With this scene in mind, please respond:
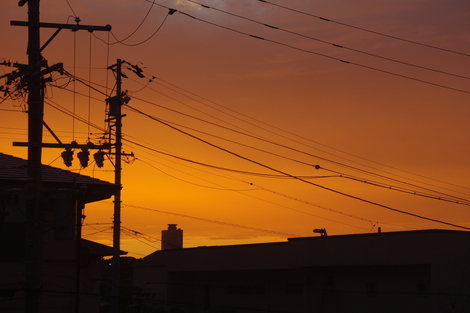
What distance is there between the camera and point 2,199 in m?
17.5

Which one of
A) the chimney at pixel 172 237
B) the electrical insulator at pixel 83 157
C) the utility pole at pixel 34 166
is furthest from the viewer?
→ the chimney at pixel 172 237

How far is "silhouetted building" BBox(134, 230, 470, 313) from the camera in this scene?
39.6 meters

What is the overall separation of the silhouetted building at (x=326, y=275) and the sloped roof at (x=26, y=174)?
72.0 feet

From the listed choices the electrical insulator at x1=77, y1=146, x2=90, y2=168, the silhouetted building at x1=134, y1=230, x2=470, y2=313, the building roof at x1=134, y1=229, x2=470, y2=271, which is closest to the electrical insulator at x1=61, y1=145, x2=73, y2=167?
the electrical insulator at x1=77, y1=146, x2=90, y2=168

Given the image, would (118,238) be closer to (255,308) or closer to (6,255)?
(6,255)

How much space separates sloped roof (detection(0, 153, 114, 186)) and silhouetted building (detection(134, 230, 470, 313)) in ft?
72.0

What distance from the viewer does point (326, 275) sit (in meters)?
46.8

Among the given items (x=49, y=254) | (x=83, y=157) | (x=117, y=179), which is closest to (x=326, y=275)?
(x=117, y=179)

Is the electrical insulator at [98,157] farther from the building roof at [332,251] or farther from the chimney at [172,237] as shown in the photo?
the chimney at [172,237]

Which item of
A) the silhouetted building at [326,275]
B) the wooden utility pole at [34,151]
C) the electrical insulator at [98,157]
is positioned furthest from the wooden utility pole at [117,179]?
the silhouetted building at [326,275]

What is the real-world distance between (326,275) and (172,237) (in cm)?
2836

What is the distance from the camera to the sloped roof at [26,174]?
77.2ft

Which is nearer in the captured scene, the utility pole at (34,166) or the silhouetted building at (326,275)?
the utility pole at (34,166)

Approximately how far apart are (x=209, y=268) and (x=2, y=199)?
129ft
